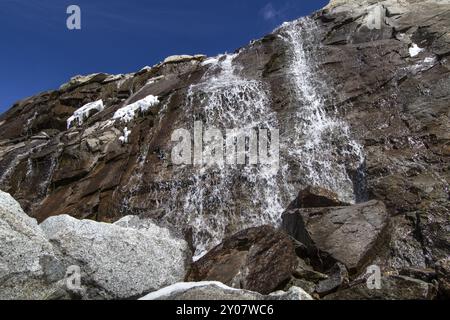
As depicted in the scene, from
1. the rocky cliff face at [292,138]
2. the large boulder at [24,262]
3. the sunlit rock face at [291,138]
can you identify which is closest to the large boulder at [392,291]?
the rocky cliff face at [292,138]

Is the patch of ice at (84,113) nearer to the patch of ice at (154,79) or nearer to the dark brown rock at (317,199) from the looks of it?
the patch of ice at (154,79)

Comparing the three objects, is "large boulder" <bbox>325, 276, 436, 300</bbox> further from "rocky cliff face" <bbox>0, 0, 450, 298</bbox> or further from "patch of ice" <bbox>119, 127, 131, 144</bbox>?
"patch of ice" <bbox>119, 127, 131, 144</bbox>

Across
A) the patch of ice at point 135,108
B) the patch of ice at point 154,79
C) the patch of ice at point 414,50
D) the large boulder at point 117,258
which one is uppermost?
the patch of ice at point 154,79

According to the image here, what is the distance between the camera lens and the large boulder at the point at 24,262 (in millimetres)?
10930

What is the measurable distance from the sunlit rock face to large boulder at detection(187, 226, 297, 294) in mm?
2889

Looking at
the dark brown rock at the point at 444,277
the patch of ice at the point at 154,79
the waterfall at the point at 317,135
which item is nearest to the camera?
the dark brown rock at the point at 444,277

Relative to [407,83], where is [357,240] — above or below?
below

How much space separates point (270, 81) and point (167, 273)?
14.7m

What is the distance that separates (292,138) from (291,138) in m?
0.04

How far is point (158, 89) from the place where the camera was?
29.0 meters

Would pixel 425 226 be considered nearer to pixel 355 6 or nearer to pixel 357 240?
pixel 357 240

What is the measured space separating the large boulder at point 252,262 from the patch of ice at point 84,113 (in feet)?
69.1

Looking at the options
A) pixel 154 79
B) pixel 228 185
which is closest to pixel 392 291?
pixel 228 185
